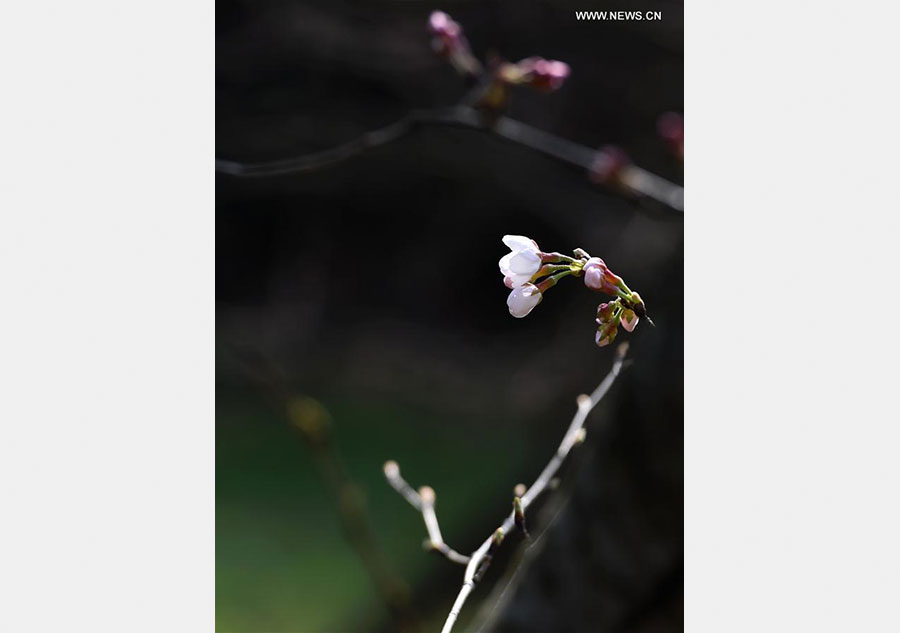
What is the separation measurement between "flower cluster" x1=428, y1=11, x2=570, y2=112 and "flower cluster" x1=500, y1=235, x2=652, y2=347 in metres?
0.22

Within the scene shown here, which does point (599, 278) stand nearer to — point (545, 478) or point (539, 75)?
point (545, 478)

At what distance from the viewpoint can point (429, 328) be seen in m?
2.39

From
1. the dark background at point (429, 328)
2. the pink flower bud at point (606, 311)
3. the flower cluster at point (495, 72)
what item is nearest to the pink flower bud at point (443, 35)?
the flower cluster at point (495, 72)

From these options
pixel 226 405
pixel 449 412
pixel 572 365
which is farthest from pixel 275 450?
pixel 572 365

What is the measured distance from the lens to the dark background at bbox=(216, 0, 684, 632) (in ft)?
2.62

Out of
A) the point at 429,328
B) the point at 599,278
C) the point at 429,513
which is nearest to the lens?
the point at 599,278

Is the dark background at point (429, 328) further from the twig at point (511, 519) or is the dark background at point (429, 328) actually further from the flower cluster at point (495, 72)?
the flower cluster at point (495, 72)

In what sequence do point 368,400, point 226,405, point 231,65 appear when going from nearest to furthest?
point 231,65 < point 226,405 < point 368,400

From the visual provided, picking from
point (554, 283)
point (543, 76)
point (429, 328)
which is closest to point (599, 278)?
point (554, 283)

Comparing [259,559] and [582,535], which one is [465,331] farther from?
[582,535]

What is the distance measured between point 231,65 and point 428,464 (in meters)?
1.17

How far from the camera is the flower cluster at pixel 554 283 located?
66cm

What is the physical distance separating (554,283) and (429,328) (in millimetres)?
1729

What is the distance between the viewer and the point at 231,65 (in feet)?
3.97
